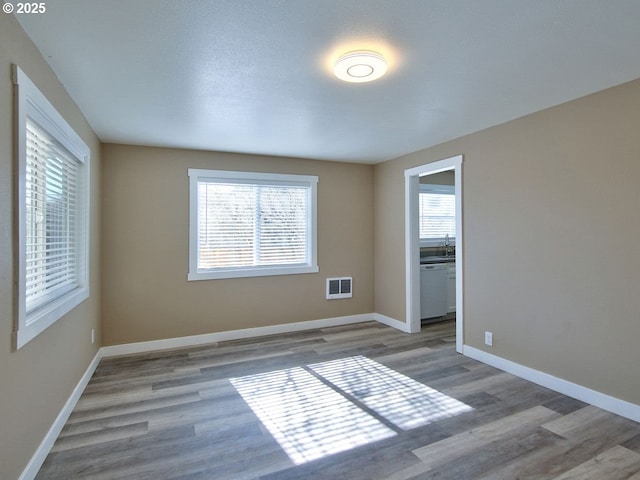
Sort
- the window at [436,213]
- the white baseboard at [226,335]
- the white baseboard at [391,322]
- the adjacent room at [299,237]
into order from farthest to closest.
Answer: the window at [436,213] < the white baseboard at [391,322] < the white baseboard at [226,335] < the adjacent room at [299,237]

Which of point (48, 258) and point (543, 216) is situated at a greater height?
point (543, 216)

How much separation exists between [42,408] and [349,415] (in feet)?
6.62

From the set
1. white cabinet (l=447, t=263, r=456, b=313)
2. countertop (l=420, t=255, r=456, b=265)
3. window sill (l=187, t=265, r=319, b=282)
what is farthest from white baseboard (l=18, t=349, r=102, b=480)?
white cabinet (l=447, t=263, r=456, b=313)

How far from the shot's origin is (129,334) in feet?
13.5

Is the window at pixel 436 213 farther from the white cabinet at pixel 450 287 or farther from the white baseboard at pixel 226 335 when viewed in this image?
the white baseboard at pixel 226 335

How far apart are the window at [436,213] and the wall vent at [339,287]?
Result: 153 centimetres

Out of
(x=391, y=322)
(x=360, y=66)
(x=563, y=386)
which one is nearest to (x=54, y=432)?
(x=360, y=66)

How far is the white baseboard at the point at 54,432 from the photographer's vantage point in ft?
6.44

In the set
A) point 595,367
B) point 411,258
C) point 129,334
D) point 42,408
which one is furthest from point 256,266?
point 595,367

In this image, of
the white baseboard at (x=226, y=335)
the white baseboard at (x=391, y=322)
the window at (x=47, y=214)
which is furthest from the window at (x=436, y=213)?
the window at (x=47, y=214)

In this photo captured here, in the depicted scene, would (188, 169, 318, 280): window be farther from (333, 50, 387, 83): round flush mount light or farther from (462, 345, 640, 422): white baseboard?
(333, 50, 387, 83): round flush mount light

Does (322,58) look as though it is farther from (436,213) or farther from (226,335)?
(436,213)

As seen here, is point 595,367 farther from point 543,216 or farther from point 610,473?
point 543,216

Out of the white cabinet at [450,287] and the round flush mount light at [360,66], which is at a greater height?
the round flush mount light at [360,66]
